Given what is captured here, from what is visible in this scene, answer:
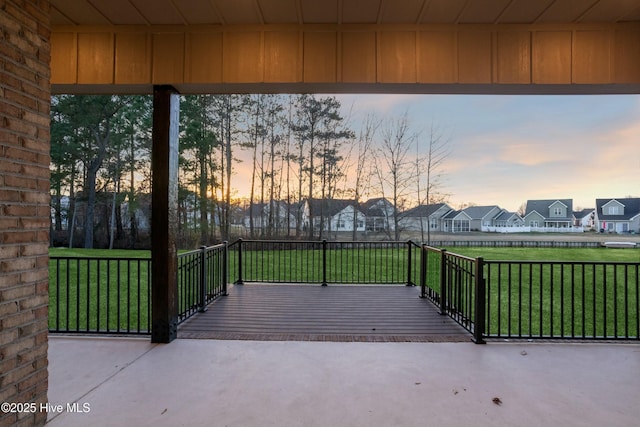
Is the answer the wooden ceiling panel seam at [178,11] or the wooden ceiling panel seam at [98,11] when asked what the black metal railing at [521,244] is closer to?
the wooden ceiling panel seam at [178,11]

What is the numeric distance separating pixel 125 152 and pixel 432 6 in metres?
15.3

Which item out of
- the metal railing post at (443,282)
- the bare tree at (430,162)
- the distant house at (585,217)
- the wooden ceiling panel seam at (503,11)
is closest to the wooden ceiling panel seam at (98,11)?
the wooden ceiling panel seam at (503,11)

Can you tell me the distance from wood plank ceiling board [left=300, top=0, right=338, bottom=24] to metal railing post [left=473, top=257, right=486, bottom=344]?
8.85 feet

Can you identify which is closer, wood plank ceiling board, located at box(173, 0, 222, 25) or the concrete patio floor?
the concrete patio floor

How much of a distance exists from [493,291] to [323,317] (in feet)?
23.8

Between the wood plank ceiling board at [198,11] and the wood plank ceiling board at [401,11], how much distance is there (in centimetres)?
141

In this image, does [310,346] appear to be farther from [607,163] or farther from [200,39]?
[607,163]

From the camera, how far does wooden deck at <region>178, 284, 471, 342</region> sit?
318cm

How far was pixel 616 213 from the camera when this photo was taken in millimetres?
16500

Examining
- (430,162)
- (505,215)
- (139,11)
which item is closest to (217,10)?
(139,11)

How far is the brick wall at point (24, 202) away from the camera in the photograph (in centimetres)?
149

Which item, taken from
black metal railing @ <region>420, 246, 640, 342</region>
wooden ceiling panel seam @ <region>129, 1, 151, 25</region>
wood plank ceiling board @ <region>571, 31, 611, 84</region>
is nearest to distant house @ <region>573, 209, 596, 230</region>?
black metal railing @ <region>420, 246, 640, 342</region>

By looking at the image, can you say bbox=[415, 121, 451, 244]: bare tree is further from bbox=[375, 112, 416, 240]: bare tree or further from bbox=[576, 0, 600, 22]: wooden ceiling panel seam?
bbox=[576, 0, 600, 22]: wooden ceiling panel seam

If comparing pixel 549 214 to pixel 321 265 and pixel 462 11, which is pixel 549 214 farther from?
pixel 462 11
